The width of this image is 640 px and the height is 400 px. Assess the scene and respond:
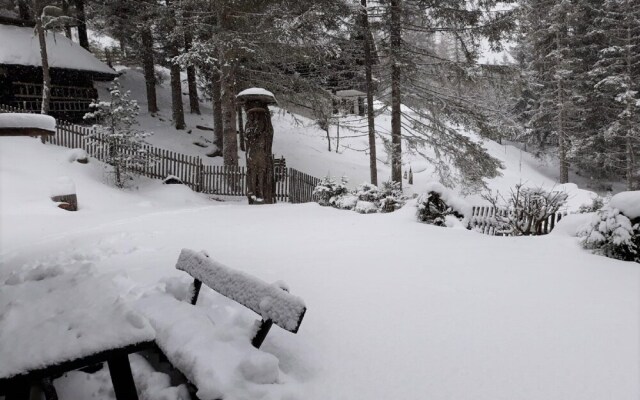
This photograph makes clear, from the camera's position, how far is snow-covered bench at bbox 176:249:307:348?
7.42ft

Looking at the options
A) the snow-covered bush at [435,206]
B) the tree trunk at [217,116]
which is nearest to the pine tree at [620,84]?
the snow-covered bush at [435,206]

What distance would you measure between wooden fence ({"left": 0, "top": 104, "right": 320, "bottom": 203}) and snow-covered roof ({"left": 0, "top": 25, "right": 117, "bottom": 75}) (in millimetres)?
4260

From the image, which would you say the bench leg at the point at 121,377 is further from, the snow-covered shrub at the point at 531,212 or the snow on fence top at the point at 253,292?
the snow-covered shrub at the point at 531,212

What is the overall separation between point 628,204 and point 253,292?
583cm

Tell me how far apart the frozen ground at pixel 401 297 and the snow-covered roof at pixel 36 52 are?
42.1ft

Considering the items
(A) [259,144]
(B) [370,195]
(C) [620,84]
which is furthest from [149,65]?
(C) [620,84]

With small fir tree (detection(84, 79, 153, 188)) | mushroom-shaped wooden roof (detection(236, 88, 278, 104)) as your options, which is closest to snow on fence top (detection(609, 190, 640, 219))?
mushroom-shaped wooden roof (detection(236, 88, 278, 104))

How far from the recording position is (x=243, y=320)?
3.27 metres

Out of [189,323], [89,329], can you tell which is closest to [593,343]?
[189,323]

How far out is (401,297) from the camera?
4.03m

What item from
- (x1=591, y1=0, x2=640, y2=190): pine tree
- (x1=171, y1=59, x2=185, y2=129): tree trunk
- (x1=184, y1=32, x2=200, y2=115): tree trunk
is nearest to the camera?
(x1=171, y1=59, x2=185, y2=129): tree trunk

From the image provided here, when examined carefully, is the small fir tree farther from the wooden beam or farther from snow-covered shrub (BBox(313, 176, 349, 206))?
the wooden beam

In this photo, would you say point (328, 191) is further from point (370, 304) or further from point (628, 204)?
point (370, 304)

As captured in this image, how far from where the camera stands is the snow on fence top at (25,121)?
241 centimetres
